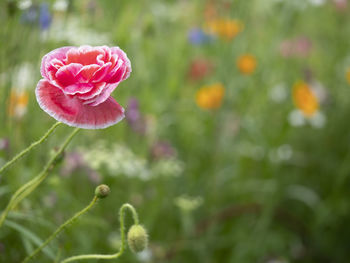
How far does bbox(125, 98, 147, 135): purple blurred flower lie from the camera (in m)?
1.51

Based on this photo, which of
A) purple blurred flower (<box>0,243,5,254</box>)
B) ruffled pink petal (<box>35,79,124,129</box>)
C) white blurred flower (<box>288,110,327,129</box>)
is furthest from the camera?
white blurred flower (<box>288,110,327,129</box>)

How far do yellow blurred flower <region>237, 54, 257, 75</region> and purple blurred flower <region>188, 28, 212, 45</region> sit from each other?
0.96 ft

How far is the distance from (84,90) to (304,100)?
1408mm

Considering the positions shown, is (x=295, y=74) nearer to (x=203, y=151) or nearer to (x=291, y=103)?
(x=291, y=103)

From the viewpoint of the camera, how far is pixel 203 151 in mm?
2076

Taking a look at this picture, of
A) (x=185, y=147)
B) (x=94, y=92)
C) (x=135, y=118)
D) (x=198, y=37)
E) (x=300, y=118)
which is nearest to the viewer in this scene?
(x=94, y=92)

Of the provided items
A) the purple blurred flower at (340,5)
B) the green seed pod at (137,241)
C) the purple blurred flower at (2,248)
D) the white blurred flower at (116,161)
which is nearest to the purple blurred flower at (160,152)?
the white blurred flower at (116,161)

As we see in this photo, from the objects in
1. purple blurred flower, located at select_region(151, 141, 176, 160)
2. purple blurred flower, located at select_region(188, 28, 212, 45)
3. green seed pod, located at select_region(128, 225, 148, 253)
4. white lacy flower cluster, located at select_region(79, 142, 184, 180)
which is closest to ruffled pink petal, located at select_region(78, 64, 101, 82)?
green seed pod, located at select_region(128, 225, 148, 253)

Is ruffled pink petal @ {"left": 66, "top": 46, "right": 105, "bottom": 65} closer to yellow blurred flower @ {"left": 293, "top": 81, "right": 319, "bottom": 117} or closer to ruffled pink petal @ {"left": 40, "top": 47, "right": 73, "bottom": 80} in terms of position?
ruffled pink petal @ {"left": 40, "top": 47, "right": 73, "bottom": 80}

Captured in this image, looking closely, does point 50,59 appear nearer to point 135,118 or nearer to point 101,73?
point 101,73

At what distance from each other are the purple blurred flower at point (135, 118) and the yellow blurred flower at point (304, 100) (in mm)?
611

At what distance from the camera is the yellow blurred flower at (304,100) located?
1892 millimetres

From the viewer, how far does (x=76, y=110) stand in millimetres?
612

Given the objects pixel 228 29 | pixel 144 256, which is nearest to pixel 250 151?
pixel 228 29
